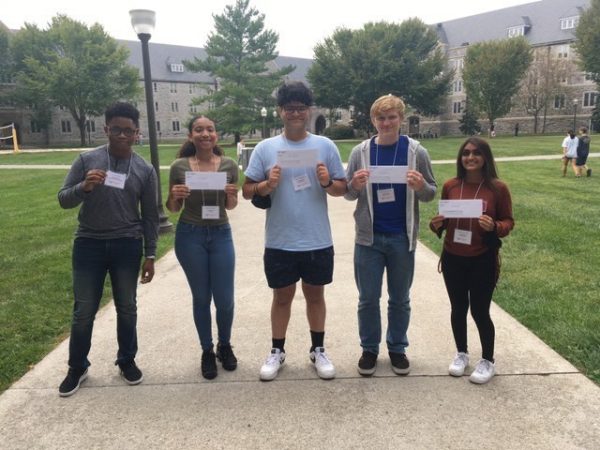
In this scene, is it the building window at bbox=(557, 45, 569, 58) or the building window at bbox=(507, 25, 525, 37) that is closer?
the building window at bbox=(557, 45, 569, 58)

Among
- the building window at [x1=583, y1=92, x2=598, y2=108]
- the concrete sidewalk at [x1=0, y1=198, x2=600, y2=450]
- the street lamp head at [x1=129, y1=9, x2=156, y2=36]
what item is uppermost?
the building window at [x1=583, y1=92, x2=598, y2=108]

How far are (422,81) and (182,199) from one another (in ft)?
171

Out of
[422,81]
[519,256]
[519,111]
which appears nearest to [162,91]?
[422,81]

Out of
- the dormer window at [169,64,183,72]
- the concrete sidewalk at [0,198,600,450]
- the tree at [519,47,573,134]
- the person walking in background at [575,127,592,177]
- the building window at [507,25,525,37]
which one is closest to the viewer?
the concrete sidewalk at [0,198,600,450]

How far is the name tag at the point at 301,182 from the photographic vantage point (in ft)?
10.6

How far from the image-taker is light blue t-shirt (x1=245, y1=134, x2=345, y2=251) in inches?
130

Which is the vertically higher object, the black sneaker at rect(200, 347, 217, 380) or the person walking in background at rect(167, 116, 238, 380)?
the person walking in background at rect(167, 116, 238, 380)

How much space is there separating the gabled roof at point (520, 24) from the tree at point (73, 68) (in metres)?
46.8

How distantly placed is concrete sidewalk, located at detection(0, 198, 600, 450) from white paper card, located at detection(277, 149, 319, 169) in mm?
1581

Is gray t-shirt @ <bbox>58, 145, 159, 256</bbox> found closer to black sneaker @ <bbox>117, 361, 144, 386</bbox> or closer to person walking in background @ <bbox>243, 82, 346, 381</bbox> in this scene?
person walking in background @ <bbox>243, 82, 346, 381</bbox>

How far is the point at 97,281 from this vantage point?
132 inches

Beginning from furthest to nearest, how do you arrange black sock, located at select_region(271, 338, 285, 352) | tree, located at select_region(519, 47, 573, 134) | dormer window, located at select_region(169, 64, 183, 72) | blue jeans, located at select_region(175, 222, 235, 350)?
dormer window, located at select_region(169, 64, 183, 72) → tree, located at select_region(519, 47, 573, 134) → black sock, located at select_region(271, 338, 285, 352) → blue jeans, located at select_region(175, 222, 235, 350)

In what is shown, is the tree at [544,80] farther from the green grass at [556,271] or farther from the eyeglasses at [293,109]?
the eyeglasses at [293,109]

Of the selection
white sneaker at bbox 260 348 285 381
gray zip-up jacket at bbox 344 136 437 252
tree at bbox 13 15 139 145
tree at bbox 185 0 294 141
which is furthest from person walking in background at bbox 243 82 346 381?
tree at bbox 13 15 139 145
